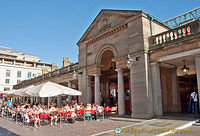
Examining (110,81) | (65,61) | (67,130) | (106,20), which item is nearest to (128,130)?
(67,130)

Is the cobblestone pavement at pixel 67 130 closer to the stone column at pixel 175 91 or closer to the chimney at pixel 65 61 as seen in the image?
the stone column at pixel 175 91

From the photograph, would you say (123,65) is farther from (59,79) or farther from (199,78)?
(59,79)

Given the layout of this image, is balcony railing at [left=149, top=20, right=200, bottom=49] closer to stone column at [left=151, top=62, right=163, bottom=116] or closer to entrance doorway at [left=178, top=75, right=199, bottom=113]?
stone column at [left=151, top=62, right=163, bottom=116]

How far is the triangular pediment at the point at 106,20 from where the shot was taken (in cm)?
1312

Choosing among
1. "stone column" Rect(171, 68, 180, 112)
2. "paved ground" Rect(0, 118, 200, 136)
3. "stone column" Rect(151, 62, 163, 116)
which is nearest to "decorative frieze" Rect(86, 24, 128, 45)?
"stone column" Rect(151, 62, 163, 116)

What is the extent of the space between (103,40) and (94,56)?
1827 millimetres

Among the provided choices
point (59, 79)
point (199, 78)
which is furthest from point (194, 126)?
point (59, 79)

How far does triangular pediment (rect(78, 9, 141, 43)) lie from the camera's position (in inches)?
516

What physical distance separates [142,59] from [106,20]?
219 inches

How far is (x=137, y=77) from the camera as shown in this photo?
11.6m

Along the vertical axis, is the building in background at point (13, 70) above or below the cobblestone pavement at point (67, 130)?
above

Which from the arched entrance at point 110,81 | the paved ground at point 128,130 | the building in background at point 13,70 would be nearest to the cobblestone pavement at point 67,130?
the paved ground at point 128,130

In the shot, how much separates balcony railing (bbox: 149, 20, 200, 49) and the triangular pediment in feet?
7.71

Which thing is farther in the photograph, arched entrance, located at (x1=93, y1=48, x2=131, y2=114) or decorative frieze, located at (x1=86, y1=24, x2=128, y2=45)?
arched entrance, located at (x1=93, y1=48, x2=131, y2=114)
